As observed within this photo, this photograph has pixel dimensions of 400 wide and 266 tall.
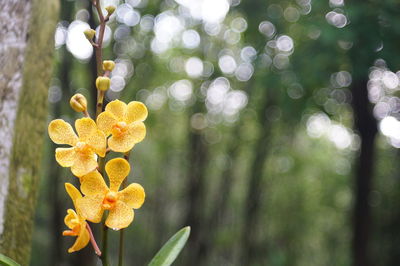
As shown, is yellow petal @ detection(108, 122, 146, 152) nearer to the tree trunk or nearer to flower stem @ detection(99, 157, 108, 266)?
flower stem @ detection(99, 157, 108, 266)

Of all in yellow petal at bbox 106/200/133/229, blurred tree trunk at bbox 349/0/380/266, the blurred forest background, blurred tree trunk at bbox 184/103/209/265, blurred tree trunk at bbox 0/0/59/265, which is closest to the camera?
yellow petal at bbox 106/200/133/229

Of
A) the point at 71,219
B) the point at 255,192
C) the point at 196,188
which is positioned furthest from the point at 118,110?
the point at 255,192

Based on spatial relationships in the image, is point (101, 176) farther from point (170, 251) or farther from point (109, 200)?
point (170, 251)

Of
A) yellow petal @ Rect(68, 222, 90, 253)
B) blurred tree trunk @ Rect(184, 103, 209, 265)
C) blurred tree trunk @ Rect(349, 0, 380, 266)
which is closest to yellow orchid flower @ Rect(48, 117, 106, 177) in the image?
yellow petal @ Rect(68, 222, 90, 253)

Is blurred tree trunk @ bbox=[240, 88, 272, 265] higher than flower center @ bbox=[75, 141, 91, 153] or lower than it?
lower

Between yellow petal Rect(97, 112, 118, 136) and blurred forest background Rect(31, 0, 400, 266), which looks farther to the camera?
blurred forest background Rect(31, 0, 400, 266)

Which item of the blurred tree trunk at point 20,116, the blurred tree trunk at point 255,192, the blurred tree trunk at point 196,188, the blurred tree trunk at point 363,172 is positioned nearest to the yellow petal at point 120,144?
the blurred tree trunk at point 20,116
